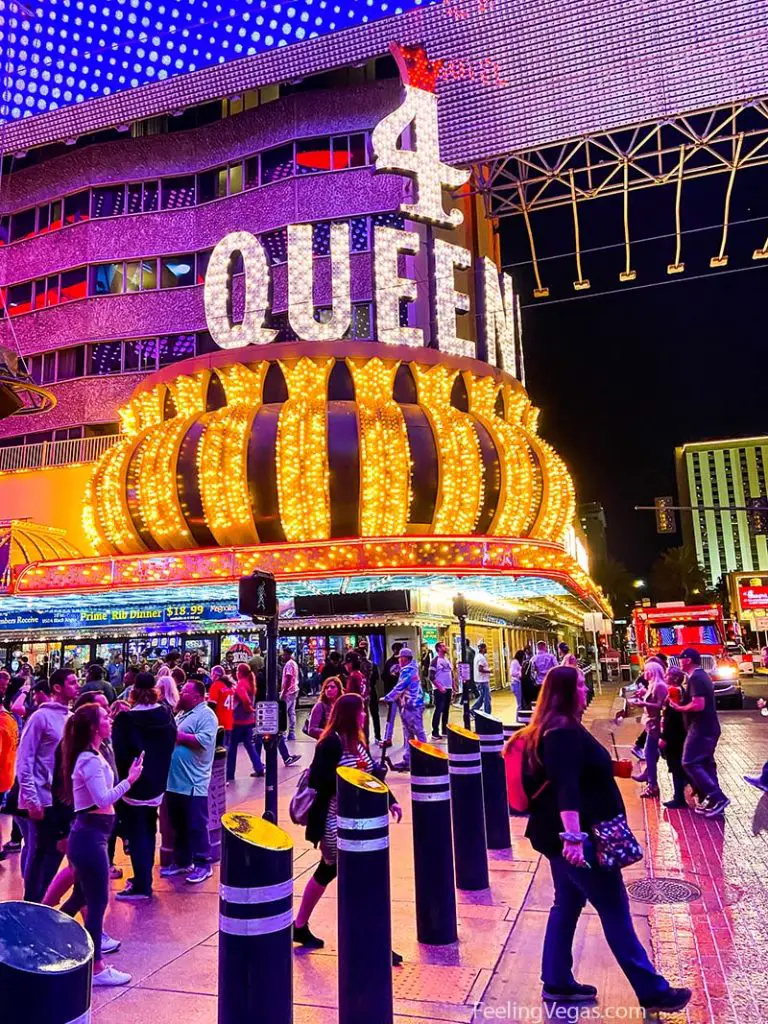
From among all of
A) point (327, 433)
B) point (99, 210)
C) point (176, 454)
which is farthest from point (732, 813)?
point (99, 210)

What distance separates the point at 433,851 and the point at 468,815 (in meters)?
1.15

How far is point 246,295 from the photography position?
2527 centimetres

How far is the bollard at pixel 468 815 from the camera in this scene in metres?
6.31

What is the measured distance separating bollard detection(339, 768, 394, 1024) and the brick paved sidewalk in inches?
12.2

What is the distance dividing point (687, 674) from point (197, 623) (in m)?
20.0

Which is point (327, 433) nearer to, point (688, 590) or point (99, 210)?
point (99, 210)

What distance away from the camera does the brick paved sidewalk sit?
4.28m

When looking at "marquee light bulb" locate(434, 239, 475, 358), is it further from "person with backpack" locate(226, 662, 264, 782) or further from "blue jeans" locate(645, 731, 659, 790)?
"blue jeans" locate(645, 731, 659, 790)

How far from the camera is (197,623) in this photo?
87.5ft

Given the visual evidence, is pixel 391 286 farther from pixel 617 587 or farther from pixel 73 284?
pixel 617 587

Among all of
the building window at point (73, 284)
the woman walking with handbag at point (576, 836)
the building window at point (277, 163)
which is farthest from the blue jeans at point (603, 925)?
the building window at point (73, 284)

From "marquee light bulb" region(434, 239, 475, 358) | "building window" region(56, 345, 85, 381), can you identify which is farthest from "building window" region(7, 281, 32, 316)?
"marquee light bulb" region(434, 239, 475, 358)

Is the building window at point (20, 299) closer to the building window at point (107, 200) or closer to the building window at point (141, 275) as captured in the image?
the building window at point (107, 200)

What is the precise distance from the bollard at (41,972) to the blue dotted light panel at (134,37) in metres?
24.1
